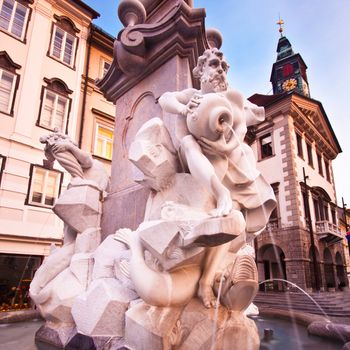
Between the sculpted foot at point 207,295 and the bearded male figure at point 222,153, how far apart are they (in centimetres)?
49

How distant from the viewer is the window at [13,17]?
12.9 m

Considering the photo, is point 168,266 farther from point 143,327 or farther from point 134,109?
point 134,109

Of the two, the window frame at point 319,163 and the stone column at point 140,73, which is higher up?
the window frame at point 319,163

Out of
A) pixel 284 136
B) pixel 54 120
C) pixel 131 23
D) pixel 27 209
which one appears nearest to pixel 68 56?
pixel 54 120

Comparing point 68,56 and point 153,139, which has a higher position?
point 68,56

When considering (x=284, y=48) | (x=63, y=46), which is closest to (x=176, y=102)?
(x=63, y=46)

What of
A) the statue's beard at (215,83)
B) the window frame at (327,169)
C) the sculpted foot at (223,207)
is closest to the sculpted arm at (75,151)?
the statue's beard at (215,83)

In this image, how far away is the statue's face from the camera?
2910 millimetres

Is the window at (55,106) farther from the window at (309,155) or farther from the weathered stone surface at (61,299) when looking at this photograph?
the window at (309,155)

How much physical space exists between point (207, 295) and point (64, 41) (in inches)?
624

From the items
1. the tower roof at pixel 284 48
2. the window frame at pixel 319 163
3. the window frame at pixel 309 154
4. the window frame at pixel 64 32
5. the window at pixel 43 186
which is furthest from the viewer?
the tower roof at pixel 284 48

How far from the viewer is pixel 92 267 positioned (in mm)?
2842

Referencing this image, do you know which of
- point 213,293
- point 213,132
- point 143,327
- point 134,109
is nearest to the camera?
point 143,327

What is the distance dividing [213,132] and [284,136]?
1925 centimetres
